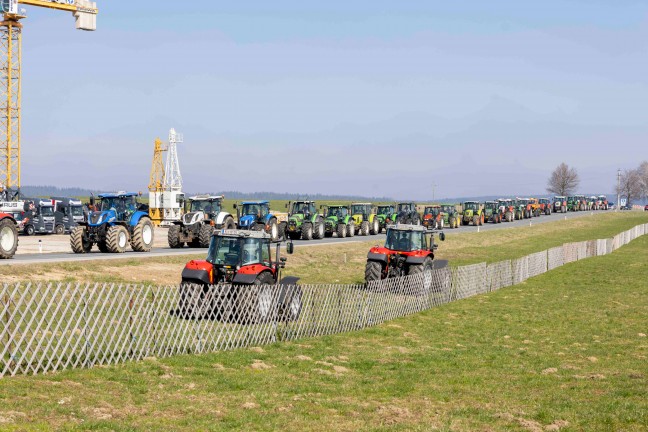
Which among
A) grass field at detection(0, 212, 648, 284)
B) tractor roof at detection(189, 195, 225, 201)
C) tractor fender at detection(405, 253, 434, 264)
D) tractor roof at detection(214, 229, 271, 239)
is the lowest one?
grass field at detection(0, 212, 648, 284)

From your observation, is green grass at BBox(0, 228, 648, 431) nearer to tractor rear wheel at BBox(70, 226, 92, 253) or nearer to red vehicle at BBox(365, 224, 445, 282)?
red vehicle at BBox(365, 224, 445, 282)

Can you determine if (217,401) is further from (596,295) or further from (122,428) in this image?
(596,295)

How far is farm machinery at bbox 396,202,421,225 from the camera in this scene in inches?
2467

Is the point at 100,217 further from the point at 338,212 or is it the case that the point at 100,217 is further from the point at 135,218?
the point at 338,212

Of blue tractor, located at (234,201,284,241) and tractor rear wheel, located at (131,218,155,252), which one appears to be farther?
blue tractor, located at (234,201,284,241)

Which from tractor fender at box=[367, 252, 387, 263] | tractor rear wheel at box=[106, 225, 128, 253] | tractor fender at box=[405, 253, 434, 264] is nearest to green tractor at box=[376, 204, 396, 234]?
tractor rear wheel at box=[106, 225, 128, 253]

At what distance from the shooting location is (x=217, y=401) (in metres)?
11.7

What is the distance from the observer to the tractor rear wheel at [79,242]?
1458 inches

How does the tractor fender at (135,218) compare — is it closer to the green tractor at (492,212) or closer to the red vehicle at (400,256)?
the red vehicle at (400,256)

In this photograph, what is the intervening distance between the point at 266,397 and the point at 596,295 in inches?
832

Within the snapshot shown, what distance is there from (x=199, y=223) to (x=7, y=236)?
13.5 m

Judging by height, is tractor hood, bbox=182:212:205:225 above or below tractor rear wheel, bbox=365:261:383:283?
above

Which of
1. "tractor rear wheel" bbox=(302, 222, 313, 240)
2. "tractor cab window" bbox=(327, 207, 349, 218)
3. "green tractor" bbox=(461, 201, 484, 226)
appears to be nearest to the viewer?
"tractor rear wheel" bbox=(302, 222, 313, 240)

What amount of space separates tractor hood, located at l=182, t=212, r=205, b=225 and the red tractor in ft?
73.6
